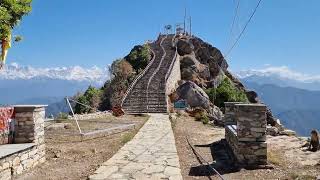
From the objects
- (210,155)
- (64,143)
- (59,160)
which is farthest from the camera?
(64,143)

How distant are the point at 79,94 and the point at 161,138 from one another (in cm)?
2629

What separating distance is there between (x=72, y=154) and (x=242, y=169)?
599cm

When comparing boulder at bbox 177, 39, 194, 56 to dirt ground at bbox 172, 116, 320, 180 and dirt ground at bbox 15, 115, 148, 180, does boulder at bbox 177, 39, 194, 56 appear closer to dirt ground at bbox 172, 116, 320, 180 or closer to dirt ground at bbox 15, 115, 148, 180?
dirt ground at bbox 172, 116, 320, 180

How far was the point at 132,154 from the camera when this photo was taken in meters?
15.3

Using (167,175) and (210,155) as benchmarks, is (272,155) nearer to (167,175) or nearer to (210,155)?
(210,155)

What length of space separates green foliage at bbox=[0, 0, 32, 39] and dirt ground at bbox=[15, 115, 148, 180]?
15.7 ft

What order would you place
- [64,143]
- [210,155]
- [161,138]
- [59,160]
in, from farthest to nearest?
1. [161,138]
2. [64,143]
3. [210,155]
4. [59,160]

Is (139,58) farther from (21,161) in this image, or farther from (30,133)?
(21,161)

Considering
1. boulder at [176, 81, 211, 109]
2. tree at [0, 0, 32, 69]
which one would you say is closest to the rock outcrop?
boulder at [176, 81, 211, 109]

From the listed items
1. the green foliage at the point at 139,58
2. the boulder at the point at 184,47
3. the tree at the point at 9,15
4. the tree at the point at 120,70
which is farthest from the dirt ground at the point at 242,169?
the boulder at the point at 184,47

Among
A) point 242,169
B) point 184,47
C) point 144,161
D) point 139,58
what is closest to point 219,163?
point 242,169

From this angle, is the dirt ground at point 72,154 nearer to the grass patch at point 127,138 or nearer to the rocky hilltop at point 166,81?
the grass patch at point 127,138

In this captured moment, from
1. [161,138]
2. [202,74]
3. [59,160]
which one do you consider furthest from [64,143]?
[202,74]

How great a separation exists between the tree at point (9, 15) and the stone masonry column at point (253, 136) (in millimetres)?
9614
